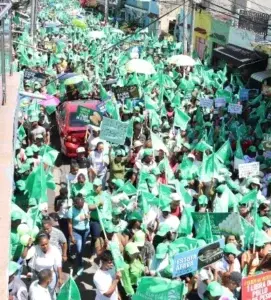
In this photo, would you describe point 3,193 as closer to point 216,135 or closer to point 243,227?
point 243,227

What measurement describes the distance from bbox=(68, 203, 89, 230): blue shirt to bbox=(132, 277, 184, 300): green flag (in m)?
2.50

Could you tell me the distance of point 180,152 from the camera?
12.2 metres

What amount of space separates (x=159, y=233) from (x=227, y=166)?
436cm

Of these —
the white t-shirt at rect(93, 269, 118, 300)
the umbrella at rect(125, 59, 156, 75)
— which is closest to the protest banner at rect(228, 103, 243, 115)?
the umbrella at rect(125, 59, 156, 75)

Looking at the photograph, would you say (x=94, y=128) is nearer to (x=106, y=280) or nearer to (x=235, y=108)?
(x=235, y=108)

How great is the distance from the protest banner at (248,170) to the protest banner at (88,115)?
4165 millimetres

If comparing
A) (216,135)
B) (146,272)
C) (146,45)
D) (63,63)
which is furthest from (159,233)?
(146,45)

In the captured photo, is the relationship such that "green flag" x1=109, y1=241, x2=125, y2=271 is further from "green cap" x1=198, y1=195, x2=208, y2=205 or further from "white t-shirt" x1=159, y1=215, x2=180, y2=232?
"green cap" x1=198, y1=195, x2=208, y2=205

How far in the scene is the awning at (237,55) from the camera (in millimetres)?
24906

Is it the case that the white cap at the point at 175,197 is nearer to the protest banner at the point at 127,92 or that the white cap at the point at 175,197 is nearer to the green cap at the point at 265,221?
the green cap at the point at 265,221

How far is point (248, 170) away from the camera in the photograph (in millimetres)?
10750

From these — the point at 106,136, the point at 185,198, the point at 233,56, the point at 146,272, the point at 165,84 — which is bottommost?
the point at 146,272

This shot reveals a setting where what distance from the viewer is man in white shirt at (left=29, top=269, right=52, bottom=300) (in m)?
6.46

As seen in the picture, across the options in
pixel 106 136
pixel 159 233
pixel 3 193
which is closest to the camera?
pixel 3 193
